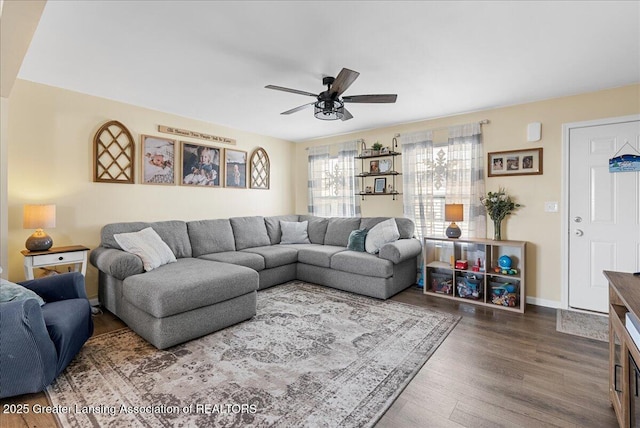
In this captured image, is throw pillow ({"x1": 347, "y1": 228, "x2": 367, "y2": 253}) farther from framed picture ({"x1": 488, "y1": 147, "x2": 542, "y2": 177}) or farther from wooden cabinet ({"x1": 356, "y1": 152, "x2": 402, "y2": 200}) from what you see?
framed picture ({"x1": 488, "y1": 147, "x2": 542, "y2": 177})

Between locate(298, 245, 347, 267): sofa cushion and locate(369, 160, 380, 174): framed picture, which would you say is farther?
locate(369, 160, 380, 174): framed picture

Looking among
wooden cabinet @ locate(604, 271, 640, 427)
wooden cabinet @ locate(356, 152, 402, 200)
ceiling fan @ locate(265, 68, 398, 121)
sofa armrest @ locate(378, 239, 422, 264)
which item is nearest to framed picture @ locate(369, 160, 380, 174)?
wooden cabinet @ locate(356, 152, 402, 200)

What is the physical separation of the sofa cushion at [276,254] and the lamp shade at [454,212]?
85.8 inches

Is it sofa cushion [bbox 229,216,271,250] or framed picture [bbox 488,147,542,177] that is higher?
framed picture [bbox 488,147,542,177]

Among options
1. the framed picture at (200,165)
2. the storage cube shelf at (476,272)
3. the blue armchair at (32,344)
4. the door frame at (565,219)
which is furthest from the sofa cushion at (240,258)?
the door frame at (565,219)

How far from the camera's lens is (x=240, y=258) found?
3.77m

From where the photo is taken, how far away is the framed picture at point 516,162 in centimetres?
350

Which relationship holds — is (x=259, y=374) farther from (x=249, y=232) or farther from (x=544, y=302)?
(x=544, y=302)

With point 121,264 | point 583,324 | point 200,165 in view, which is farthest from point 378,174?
point 121,264

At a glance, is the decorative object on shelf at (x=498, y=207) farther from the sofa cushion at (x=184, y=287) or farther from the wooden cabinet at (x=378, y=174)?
the sofa cushion at (x=184, y=287)

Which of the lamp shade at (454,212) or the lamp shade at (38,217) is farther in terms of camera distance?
the lamp shade at (454,212)

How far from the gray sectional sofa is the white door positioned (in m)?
1.78

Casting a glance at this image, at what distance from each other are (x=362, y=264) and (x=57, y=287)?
297cm

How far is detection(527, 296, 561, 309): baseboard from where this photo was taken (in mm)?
3395
